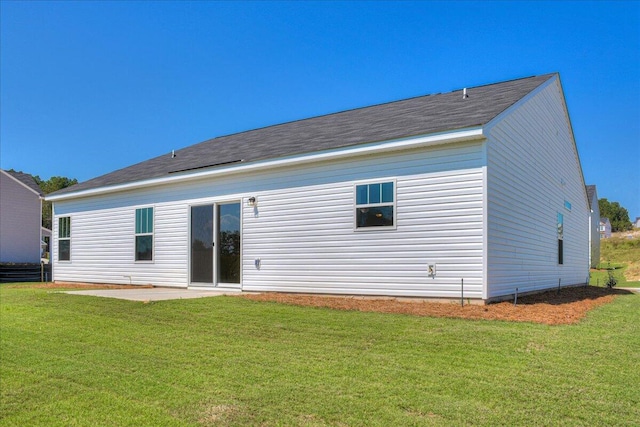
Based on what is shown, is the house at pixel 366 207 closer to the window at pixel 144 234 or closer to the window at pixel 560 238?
the window at pixel 144 234

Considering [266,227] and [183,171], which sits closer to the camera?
[266,227]

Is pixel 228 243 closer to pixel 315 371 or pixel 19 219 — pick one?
pixel 315 371

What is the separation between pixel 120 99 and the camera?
61.9ft

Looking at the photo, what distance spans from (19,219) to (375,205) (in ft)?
71.4

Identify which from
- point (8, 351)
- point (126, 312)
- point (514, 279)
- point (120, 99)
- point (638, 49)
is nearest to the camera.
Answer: point (8, 351)

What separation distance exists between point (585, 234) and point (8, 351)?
59.9ft

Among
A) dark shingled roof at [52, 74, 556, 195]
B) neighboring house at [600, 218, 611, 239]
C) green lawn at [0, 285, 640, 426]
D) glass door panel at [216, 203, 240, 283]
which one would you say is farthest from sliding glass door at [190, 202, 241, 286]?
neighboring house at [600, 218, 611, 239]

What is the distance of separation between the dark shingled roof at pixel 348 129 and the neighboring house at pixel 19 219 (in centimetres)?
1017

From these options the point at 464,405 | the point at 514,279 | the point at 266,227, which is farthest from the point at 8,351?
the point at 514,279

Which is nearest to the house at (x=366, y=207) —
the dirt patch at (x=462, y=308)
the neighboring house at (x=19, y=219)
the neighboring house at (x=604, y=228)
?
the dirt patch at (x=462, y=308)

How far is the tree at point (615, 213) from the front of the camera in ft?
327

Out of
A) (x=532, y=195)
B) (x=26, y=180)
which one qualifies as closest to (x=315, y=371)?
(x=532, y=195)

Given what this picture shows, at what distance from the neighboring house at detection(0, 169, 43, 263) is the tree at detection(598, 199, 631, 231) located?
10756 centimetres

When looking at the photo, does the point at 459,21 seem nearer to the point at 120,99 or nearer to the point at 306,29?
the point at 306,29
